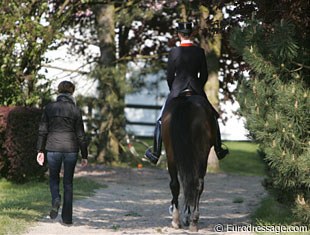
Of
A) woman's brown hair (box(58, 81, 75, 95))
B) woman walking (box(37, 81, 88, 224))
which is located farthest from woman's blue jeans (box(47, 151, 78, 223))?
woman's brown hair (box(58, 81, 75, 95))

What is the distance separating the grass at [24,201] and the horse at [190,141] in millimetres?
2132

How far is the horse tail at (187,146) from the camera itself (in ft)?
32.9

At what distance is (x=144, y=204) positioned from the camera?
14438mm

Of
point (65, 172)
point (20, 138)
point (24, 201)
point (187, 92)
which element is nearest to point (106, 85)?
point (20, 138)

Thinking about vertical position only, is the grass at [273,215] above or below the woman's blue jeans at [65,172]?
below

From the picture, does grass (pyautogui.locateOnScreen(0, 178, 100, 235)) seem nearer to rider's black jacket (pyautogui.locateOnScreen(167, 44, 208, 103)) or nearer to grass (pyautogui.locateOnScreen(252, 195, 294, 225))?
rider's black jacket (pyautogui.locateOnScreen(167, 44, 208, 103))

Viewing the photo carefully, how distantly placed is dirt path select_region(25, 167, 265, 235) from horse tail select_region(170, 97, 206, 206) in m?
0.63

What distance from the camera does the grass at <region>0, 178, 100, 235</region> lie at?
10.4 m

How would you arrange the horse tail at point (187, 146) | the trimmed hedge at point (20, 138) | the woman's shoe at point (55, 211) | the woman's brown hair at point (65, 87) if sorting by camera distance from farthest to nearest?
the trimmed hedge at point (20, 138) < the woman's brown hair at point (65, 87) < the woman's shoe at point (55, 211) < the horse tail at point (187, 146)

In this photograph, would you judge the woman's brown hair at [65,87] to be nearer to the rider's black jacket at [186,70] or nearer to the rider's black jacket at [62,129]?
the rider's black jacket at [62,129]

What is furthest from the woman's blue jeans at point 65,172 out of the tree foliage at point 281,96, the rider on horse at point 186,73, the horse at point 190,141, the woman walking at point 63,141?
the tree foliage at point 281,96

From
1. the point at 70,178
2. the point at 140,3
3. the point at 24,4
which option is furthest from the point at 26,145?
the point at 140,3

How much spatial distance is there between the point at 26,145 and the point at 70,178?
5328mm

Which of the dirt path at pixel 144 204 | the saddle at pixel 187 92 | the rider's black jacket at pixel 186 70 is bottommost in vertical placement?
the dirt path at pixel 144 204
